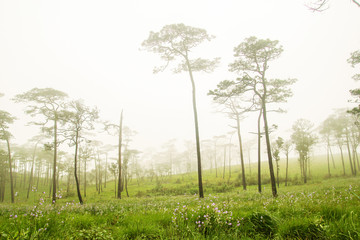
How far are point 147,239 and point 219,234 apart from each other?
1.63 metres

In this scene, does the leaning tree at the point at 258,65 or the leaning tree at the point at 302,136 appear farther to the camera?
the leaning tree at the point at 302,136

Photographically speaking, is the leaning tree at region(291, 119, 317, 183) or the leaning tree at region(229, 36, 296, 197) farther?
the leaning tree at region(291, 119, 317, 183)

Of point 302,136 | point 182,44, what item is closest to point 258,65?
point 182,44

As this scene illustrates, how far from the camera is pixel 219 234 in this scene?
3.55m

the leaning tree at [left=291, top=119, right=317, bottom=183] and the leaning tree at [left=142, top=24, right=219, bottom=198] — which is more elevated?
the leaning tree at [left=142, top=24, right=219, bottom=198]

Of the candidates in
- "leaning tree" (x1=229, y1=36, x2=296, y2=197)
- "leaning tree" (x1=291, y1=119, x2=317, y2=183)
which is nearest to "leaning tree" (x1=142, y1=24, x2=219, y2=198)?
"leaning tree" (x1=229, y1=36, x2=296, y2=197)

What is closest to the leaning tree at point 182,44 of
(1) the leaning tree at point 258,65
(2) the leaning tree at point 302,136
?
(1) the leaning tree at point 258,65

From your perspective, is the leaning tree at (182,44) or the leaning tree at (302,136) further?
the leaning tree at (302,136)

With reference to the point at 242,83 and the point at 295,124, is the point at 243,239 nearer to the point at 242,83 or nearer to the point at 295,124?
the point at 242,83

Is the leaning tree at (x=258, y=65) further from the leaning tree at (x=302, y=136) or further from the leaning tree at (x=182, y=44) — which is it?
the leaning tree at (x=302, y=136)

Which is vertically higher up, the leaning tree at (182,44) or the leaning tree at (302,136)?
the leaning tree at (182,44)

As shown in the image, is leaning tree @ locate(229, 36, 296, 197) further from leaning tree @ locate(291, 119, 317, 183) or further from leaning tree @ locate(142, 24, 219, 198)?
leaning tree @ locate(291, 119, 317, 183)

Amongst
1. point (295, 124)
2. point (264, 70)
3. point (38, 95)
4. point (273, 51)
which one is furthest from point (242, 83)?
point (38, 95)

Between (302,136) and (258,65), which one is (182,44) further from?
(302,136)
